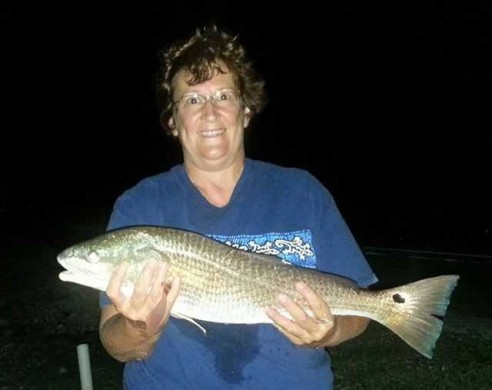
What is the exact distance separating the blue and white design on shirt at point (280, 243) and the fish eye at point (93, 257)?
723 millimetres

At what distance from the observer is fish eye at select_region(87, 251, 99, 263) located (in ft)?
11.6

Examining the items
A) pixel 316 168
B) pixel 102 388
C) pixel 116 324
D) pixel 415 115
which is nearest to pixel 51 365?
pixel 102 388

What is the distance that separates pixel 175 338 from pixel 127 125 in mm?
58630

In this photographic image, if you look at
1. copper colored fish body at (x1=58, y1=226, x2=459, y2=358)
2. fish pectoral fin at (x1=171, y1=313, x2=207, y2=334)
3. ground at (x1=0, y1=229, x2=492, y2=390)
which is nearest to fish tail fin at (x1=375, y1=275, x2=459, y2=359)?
copper colored fish body at (x1=58, y1=226, x2=459, y2=358)

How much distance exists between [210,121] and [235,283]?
3.08 ft

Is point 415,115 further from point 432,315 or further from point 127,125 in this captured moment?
point 432,315

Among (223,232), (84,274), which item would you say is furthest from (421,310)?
(84,274)

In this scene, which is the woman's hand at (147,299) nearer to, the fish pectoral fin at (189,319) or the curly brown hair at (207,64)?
the fish pectoral fin at (189,319)

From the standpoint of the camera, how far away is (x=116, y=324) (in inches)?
129

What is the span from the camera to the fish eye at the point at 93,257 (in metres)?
3.55

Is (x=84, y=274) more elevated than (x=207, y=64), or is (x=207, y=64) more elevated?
(x=207, y=64)

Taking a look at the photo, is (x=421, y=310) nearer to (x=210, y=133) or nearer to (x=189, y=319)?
(x=189, y=319)

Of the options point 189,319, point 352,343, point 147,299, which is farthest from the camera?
point 352,343

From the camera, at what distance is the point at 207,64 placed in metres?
3.56
